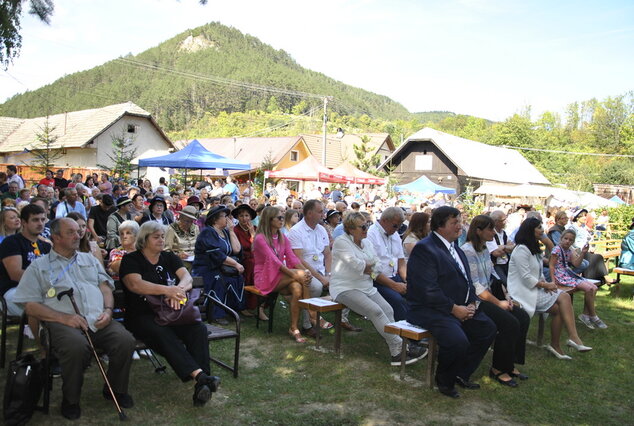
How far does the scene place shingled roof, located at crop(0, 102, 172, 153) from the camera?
1379 inches

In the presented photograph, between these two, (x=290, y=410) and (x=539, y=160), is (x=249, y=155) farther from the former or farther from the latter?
(x=290, y=410)

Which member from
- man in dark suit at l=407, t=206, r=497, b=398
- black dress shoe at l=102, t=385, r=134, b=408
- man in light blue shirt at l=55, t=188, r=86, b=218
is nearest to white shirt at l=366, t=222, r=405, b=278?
man in dark suit at l=407, t=206, r=497, b=398

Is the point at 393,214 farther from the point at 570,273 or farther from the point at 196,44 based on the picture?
the point at 196,44

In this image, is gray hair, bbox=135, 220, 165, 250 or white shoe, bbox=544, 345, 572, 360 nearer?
gray hair, bbox=135, 220, 165, 250

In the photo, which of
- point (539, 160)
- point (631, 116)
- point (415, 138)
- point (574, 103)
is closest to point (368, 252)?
point (415, 138)

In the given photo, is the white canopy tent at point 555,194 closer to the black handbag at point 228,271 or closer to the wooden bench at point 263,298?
the wooden bench at point 263,298

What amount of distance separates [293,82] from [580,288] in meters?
111

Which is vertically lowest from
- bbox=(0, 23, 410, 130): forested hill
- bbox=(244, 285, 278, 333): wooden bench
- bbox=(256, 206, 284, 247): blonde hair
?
bbox=(244, 285, 278, 333): wooden bench

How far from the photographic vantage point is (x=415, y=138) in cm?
4006

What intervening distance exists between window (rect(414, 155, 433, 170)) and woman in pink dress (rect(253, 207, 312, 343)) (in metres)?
35.5

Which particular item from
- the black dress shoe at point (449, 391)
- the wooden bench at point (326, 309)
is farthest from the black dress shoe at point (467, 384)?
the wooden bench at point (326, 309)

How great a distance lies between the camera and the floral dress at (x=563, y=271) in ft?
23.1

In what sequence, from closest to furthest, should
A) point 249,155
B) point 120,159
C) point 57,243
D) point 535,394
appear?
point 57,243 < point 535,394 < point 120,159 < point 249,155

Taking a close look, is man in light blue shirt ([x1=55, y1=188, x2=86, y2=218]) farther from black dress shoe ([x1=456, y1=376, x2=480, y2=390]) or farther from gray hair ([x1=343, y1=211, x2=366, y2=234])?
black dress shoe ([x1=456, y1=376, x2=480, y2=390])
